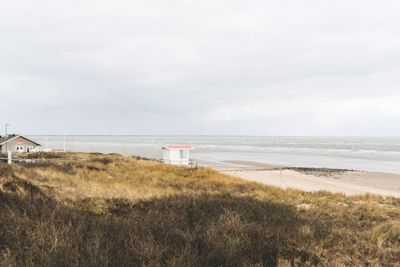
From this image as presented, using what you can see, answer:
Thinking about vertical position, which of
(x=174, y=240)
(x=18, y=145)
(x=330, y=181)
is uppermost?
(x=174, y=240)

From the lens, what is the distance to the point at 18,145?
184 feet

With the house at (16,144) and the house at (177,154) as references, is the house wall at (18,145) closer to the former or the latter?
the house at (16,144)

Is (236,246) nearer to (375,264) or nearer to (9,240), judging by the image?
(375,264)

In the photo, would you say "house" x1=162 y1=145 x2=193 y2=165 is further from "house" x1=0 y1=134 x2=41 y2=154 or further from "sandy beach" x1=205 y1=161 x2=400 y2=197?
"house" x1=0 y1=134 x2=41 y2=154

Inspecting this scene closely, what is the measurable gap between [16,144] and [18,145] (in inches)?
12.5

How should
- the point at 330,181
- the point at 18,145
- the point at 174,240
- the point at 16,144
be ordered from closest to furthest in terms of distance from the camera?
the point at 174,240, the point at 330,181, the point at 16,144, the point at 18,145

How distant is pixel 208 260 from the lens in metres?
4.65

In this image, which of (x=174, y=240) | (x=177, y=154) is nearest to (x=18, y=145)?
(x=177, y=154)

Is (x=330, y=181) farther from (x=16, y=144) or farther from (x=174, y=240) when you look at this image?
(x=16, y=144)

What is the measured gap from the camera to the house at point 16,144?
54.8 metres

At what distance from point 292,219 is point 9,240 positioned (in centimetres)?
528

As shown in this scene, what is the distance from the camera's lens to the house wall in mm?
54819

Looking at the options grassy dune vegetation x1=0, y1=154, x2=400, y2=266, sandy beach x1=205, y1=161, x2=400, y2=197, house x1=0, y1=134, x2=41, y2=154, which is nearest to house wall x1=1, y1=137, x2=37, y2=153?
house x1=0, y1=134, x2=41, y2=154

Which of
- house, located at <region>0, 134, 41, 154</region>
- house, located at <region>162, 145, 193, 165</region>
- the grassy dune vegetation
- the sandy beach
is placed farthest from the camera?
house, located at <region>0, 134, 41, 154</region>
